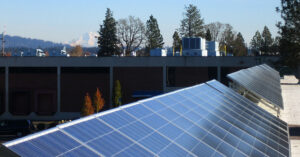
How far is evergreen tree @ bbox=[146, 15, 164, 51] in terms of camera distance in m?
104

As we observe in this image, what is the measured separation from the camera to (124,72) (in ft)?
173

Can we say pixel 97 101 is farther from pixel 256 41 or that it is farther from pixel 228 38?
pixel 256 41

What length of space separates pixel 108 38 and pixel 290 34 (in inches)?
1791

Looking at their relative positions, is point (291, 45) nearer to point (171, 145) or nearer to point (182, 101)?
point (182, 101)

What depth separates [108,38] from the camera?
98.9 metres

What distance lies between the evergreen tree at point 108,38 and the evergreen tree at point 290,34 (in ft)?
140

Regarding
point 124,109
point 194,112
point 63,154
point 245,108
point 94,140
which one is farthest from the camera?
point 245,108

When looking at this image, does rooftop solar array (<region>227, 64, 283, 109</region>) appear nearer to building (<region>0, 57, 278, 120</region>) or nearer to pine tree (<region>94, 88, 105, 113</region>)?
pine tree (<region>94, 88, 105, 113</region>)

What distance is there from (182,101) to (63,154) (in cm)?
658

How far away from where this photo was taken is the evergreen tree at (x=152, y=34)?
104 meters

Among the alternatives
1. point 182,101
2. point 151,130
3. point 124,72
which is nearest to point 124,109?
point 151,130

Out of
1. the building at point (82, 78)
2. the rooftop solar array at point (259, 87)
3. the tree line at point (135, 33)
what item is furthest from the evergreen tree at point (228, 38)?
the rooftop solar array at point (259, 87)

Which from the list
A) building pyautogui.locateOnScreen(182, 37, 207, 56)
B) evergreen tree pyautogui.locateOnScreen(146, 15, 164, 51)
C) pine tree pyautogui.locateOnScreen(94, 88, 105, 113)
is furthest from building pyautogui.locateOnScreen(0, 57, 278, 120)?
evergreen tree pyautogui.locateOnScreen(146, 15, 164, 51)

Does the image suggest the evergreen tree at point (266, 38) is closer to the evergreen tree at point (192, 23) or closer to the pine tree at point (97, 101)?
the evergreen tree at point (192, 23)
